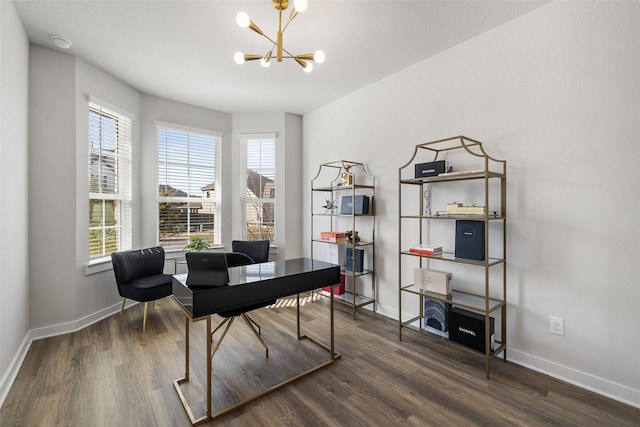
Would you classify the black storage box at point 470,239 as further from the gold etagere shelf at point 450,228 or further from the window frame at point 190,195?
the window frame at point 190,195

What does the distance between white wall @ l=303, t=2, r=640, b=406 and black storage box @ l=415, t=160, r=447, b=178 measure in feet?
1.53

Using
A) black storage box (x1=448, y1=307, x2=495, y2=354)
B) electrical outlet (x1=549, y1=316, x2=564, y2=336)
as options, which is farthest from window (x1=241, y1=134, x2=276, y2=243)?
electrical outlet (x1=549, y1=316, x2=564, y2=336)

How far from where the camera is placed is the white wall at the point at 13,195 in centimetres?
209

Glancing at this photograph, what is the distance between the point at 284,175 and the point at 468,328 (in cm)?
336

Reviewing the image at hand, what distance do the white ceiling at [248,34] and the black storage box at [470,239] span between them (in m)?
1.74

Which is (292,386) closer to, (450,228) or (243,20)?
(450,228)

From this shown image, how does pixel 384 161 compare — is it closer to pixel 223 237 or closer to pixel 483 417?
pixel 483 417

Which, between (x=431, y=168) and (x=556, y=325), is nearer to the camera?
(x=556, y=325)

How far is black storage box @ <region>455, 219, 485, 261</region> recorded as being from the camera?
2336 millimetres

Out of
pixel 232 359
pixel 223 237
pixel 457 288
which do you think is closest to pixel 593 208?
pixel 457 288

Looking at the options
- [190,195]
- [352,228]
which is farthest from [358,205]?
[190,195]

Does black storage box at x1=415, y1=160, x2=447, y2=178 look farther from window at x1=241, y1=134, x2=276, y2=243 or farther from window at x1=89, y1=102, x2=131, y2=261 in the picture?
window at x1=89, y1=102, x2=131, y2=261

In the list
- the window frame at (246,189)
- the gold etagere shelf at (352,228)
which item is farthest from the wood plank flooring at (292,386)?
the window frame at (246,189)

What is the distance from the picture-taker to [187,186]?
447 centimetres
